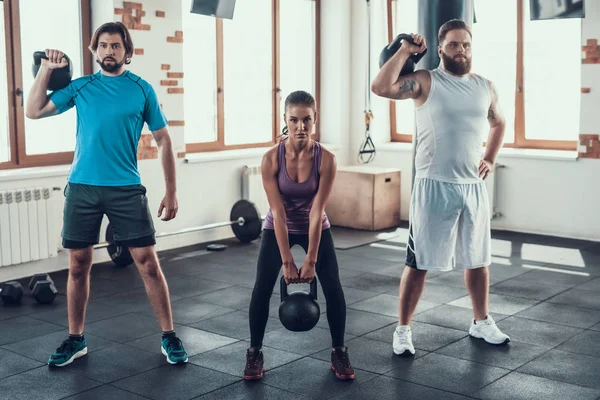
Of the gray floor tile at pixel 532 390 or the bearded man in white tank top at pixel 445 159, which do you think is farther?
the bearded man in white tank top at pixel 445 159

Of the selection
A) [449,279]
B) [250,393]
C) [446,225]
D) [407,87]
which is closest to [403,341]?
[446,225]

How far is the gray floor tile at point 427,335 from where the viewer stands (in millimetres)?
3424

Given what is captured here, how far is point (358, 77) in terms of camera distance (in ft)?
22.7

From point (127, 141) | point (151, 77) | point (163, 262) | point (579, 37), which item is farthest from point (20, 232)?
point (579, 37)

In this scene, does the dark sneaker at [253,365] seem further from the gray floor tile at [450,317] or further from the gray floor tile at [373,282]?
the gray floor tile at [373,282]

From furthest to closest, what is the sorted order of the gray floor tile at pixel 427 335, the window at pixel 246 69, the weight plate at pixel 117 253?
the window at pixel 246 69
the weight plate at pixel 117 253
the gray floor tile at pixel 427 335

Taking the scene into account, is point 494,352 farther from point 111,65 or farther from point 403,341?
point 111,65

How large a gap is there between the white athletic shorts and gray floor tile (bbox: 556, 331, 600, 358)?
1.82 feet

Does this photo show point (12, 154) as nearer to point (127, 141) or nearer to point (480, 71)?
point (127, 141)

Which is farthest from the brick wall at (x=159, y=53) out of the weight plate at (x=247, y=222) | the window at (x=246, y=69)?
the weight plate at (x=247, y=222)

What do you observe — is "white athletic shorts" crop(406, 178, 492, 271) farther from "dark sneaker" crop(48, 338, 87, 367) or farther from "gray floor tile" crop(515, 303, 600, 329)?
"dark sneaker" crop(48, 338, 87, 367)

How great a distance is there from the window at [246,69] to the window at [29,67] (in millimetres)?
907

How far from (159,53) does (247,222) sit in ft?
4.20

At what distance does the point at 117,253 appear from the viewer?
4.92 metres
